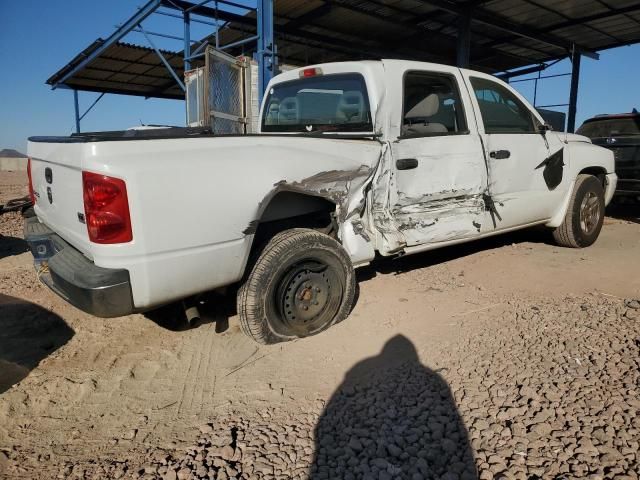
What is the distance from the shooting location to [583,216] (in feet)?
18.0

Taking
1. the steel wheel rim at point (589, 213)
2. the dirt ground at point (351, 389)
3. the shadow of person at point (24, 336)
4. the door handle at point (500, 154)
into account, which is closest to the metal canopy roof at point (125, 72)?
the shadow of person at point (24, 336)

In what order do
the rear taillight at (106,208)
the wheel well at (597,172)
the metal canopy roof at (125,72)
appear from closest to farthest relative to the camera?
the rear taillight at (106,208) → the wheel well at (597,172) → the metal canopy roof at (125,72)


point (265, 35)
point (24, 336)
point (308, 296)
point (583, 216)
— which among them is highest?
point (265, 35)

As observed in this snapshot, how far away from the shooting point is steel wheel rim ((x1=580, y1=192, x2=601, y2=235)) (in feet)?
17.8

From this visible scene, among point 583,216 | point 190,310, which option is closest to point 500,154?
point 583,216

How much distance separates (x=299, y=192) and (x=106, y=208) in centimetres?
122

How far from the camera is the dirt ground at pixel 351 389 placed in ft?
6.83

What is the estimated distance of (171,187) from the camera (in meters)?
2.46

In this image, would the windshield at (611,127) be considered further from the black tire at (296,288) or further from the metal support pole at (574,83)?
the black tire at (296,288)

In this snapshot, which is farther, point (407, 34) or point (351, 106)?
point (407, 34)

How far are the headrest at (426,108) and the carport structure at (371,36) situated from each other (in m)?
4.67

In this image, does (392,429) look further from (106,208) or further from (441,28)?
(441,28)

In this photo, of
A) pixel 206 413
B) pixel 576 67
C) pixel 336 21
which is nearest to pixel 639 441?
pixel 206 413

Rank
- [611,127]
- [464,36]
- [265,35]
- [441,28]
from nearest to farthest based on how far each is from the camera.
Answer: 1. [265,35]
2. [611,127]
3. [464,36]
4. [441,28]
